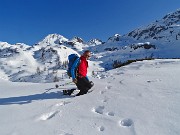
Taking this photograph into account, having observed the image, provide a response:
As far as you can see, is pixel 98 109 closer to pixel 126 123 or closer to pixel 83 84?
pixel 126 123

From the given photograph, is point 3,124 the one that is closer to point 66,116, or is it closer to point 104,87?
point 66,116

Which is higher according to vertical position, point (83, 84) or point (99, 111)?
point (83, 84)

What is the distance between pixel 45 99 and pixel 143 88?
173 inches

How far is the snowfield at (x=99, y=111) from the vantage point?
266 inches

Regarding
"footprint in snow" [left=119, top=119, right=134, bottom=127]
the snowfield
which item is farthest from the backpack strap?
"footprint in snow" [left=119, top=119, right=134, bottom=127]

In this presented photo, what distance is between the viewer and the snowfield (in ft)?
22.2

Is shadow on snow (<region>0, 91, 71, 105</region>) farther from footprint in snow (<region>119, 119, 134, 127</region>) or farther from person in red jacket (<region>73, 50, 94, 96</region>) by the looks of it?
footprint in snow (<region>119, 119, 134, 127</region>)

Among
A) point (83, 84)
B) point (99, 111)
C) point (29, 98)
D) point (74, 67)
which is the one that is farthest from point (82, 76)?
point (99, 111)

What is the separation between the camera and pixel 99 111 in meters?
8.32

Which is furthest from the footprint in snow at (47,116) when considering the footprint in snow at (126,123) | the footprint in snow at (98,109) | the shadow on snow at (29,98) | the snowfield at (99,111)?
the footprint in snow at (126,123)

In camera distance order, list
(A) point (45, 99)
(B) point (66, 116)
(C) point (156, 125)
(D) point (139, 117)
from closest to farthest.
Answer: (C) point (156, 125)
(D) point (139, 117)
(B) point (66, 116)
(A) point (45, 99)

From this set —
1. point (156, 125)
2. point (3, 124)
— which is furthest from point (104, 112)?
point (3, 124)

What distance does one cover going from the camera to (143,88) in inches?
431

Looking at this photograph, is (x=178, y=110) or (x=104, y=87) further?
(x=104, y=87)
